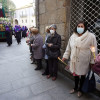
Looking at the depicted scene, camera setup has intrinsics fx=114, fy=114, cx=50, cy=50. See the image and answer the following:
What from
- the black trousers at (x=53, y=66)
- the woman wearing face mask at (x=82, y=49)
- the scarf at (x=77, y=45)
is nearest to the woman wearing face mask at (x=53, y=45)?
the black trousers at (x=53, y=66)

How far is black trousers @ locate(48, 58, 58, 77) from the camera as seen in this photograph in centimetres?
341

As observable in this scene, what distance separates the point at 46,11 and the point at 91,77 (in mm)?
2976

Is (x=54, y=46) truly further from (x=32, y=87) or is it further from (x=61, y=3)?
(x=61, y=3)

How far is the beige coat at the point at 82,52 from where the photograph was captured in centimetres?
228

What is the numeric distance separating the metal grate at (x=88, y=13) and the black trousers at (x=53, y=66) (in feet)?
3.65

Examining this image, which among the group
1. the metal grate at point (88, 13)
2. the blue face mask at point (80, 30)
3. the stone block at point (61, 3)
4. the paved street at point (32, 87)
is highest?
the stone block at point (61, 3)

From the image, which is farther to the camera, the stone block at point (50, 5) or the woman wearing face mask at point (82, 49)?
the stone block at point (50, 5)

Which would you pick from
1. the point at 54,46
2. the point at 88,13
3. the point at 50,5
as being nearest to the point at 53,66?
the point at 54,46

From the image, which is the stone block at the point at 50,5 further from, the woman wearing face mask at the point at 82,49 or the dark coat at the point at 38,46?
the woman wearing face mask at the point at 82,49

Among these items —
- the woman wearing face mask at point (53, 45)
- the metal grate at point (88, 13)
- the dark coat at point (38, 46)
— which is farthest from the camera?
the dark coat at point (38, 46)

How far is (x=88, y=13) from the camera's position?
3193 millimetres

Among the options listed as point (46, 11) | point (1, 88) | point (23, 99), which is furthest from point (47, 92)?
point (46, 11)

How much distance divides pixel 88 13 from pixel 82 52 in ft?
4.65

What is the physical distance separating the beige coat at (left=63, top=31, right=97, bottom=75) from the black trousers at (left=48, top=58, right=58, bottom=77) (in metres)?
0.92
